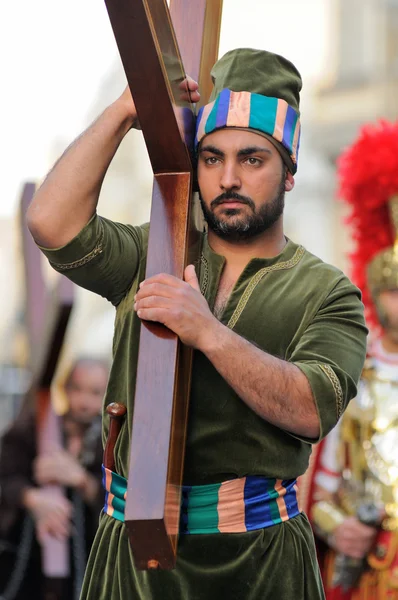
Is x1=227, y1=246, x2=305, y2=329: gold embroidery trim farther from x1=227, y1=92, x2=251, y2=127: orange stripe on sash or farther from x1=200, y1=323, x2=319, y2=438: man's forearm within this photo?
x1=227, y1=92, x2=251, y2=127: orange stripe on sash

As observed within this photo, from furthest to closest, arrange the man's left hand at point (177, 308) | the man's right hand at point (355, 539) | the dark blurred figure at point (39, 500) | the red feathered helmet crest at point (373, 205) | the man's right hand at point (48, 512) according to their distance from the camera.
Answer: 1. the dark blurred figure at point (39, 500)
2. the man's right hand at point (48, 512)
3. the red feathered helmet crest at point (373, 205)
4. the man's right hand at point (355, 539)
5. the man's left hand at point (177, 308)

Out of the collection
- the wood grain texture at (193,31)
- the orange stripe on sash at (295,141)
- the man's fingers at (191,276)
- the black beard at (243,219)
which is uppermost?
the wood grain texture at (193,31)

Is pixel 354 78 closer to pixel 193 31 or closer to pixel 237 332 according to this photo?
pixel 193 31

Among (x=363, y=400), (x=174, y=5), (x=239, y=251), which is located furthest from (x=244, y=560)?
(x=363, y=400)

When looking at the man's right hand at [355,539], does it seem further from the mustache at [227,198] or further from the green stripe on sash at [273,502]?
the mustache at [227,198]

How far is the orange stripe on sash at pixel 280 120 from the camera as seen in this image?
2.60 m

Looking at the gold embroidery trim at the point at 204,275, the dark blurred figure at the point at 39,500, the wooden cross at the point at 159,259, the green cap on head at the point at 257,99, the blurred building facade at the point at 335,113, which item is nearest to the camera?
the wooden cross at the point at 159,259

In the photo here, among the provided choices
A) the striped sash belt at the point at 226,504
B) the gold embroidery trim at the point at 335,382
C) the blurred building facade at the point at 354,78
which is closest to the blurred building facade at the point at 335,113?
the blurred building facade at the point at 354,78

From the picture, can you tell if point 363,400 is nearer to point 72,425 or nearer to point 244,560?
point 72,425

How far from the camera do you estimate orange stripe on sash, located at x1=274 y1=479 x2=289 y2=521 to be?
261 centimetres

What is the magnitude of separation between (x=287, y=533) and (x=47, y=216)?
86 centimetres

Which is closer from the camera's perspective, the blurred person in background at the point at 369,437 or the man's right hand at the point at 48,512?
the blurred person in background at the point at 369,437

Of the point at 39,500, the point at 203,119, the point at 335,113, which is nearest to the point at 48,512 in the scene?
the point at 39,500

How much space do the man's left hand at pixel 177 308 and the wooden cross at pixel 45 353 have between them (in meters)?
3.18
